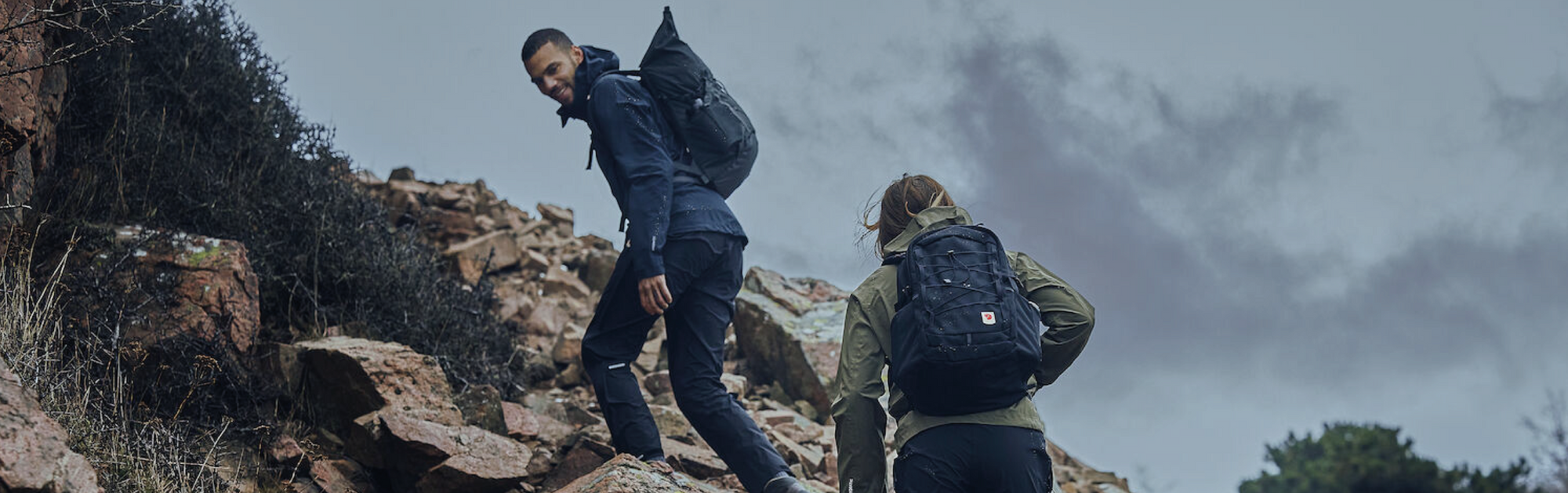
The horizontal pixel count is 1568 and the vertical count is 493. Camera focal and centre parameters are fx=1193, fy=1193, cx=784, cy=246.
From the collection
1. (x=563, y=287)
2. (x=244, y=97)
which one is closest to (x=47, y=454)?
(x=244, y=97)

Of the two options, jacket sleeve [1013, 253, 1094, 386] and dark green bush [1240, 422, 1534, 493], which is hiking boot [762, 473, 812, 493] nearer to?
jacket sleeve [1013, 253, 1094, 386]

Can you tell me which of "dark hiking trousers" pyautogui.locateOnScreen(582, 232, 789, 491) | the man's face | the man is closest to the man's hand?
the man

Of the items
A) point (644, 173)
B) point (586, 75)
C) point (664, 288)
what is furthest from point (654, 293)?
point (586, 75)

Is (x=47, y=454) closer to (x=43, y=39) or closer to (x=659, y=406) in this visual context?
(x=43, y=39)

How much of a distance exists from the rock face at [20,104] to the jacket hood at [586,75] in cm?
248

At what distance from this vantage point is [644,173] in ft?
15.7

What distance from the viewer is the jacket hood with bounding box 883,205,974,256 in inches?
143

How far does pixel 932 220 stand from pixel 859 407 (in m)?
0.61

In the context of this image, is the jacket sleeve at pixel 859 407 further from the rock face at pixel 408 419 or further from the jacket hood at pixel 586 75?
the rock face at pixel 408 419

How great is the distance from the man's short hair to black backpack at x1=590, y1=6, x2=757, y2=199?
0.27 meters

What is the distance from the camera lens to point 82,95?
23.7ft

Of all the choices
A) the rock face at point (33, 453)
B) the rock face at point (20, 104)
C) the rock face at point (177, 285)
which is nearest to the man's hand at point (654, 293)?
the rock face at point (33, 453)

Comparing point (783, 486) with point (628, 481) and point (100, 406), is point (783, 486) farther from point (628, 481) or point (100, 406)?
point (100, 406)

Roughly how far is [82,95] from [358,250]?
1.84 m
